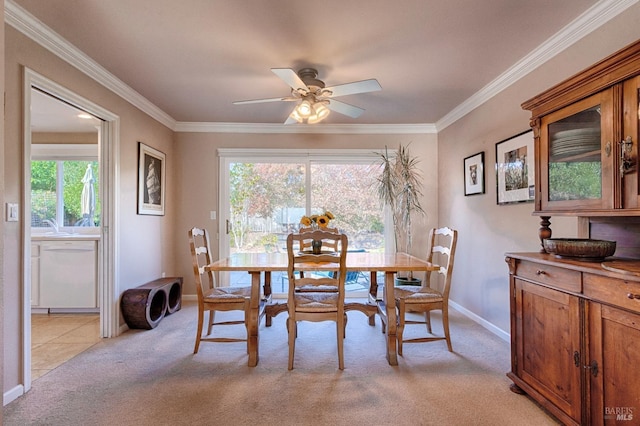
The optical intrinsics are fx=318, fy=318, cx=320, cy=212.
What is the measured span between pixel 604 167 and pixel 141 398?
289cm

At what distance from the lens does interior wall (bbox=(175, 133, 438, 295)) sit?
4.37m

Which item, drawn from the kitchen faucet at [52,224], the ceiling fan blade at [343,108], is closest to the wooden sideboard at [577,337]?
the ceiling fan blade at [343,108]

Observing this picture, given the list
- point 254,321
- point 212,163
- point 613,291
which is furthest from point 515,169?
point 212,163

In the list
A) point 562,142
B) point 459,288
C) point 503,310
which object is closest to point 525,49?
point 562,142

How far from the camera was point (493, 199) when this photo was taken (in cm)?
315

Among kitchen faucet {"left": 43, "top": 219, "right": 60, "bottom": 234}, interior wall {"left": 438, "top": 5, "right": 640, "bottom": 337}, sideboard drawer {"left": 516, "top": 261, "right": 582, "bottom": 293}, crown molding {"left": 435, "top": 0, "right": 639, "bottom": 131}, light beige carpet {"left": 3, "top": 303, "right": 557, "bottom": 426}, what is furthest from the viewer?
kitchen faucet {"left": 43, "top": 219, "right": 60, "bottom": 234}

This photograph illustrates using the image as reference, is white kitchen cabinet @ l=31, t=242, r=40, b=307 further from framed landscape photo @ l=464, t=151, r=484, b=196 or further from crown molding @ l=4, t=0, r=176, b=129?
framed landscape photo @ l=464, t=151, r=484, b=196

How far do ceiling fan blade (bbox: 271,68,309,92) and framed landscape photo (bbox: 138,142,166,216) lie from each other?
2.08 meters

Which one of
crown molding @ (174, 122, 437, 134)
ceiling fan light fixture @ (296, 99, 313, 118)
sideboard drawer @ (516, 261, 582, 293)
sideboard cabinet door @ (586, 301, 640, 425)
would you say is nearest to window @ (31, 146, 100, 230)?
crown molding @ (174, 122, 437, 134)

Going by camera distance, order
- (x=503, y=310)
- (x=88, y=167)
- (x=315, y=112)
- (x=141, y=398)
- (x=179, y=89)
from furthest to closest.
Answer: (x=88, y=167), (x=179, y=89), (x=503, y=310), (x=315, y=112), (x=141, y=398)

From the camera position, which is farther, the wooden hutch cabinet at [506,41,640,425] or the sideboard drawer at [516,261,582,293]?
the sideboard drawer at [516,261,582,293]

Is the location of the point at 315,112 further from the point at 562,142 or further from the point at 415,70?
the point at 562,142

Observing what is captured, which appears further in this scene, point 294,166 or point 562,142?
point 294,166

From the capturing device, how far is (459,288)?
386cm
